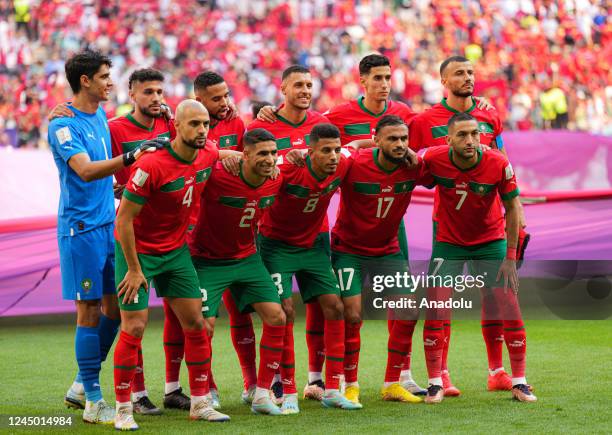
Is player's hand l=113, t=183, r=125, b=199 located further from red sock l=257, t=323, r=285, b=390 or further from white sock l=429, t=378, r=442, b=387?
white sock l=429, t=378, r=442, b=387

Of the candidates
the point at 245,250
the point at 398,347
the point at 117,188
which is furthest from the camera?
the point at 117,188

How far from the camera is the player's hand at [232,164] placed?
20.5ft

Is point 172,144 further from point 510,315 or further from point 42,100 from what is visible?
point 42,100

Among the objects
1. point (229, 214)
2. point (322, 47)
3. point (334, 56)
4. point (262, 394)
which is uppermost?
point (322, 47)

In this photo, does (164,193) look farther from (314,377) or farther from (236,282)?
(314,377)

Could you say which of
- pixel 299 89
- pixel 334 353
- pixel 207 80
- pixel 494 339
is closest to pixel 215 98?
pixel 207 80

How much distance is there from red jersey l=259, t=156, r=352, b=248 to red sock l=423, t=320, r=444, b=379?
0.93m

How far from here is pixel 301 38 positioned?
2155 centimetres

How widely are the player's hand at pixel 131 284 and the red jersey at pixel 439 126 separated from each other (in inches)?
94.0

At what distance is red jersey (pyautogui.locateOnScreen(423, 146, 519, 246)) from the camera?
6.63 meters

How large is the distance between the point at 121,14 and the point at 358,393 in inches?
651

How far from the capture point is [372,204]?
21.9ft

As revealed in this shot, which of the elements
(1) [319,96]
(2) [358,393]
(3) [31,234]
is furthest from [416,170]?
(1) [319,96]

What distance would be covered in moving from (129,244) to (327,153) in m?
1.34
